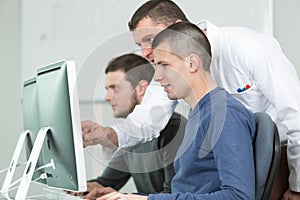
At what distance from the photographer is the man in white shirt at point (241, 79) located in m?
1.52

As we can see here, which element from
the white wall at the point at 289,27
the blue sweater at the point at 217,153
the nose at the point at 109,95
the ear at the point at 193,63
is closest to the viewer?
the blue sweater at the point at 217,153

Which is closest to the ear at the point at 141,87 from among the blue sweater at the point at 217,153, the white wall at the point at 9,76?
the blue sweater at the point at 217,153

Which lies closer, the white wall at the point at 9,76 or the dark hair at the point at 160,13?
the dark hair at the point at 160,13

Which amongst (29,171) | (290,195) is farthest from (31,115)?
(290,195)

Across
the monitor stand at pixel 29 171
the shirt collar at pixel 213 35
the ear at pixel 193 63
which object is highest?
the shirt collar at pixel 213 35

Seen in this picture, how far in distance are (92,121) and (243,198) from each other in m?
0.64

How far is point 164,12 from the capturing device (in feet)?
5.52

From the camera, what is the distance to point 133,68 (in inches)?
82.4

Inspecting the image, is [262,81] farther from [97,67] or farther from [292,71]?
[97,67]

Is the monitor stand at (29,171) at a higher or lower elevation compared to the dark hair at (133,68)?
lower

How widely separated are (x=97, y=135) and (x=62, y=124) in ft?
1.15

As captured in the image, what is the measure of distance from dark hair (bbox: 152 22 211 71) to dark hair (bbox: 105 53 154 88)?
1.79ft

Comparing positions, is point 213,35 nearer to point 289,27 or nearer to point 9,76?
point 289,27

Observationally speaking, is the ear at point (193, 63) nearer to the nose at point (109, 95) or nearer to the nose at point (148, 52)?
the nose at point (148, 52)
